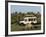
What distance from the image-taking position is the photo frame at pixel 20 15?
A: 1811 mm

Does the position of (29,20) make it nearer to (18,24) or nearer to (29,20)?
(29,20)

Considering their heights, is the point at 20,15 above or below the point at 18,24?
above

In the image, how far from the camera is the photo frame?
181cm

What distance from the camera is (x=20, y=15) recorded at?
1880mm

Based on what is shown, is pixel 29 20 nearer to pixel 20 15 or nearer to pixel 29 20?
pixel 29 20

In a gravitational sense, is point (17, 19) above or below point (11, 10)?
below

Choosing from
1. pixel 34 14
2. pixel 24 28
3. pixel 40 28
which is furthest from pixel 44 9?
pixel 24 28

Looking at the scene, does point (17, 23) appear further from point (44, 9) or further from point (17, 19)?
point (44, 9)

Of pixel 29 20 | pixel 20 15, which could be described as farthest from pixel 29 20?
pixel 20 15

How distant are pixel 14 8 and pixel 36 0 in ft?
1.54

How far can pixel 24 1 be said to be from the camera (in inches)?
74.0
